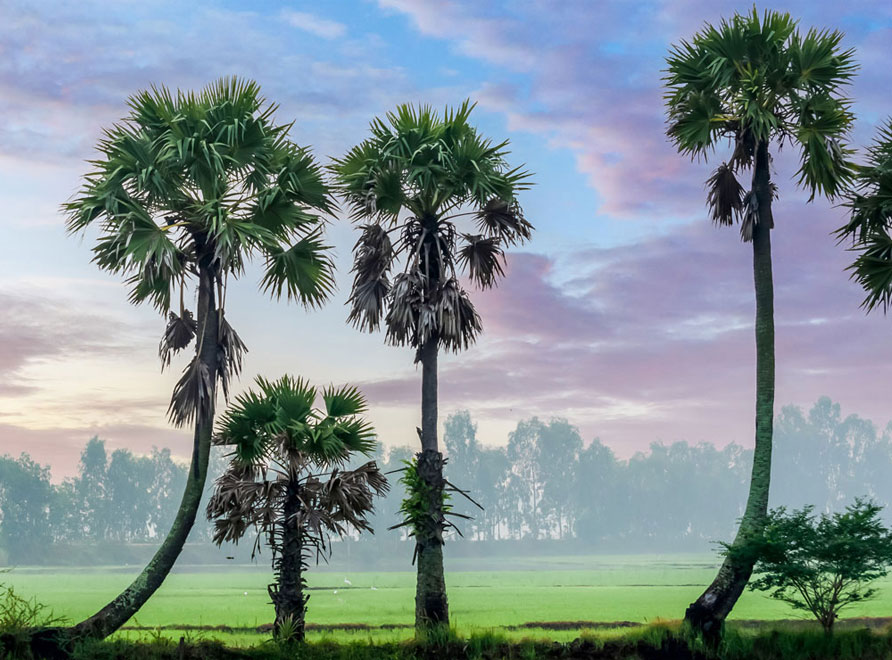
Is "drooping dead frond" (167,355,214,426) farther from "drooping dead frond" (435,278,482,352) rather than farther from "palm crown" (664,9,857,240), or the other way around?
"palm crown" (664,9,857,240)

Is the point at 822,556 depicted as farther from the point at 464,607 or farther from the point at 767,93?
the point at 464,607

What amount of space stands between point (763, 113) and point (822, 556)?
10.1 metres

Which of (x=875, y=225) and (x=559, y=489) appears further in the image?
(x=559, y=489)

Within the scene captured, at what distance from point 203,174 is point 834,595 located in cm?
1663

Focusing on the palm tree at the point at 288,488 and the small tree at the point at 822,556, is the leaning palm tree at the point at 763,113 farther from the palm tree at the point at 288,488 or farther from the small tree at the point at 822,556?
the palm tree at the point at 288,488

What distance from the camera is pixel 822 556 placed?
19.8 m

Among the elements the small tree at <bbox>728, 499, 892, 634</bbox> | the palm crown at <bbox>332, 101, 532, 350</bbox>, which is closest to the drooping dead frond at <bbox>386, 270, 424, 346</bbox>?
the palm crown at <bbox>332, 101, 532, 350</bbox>

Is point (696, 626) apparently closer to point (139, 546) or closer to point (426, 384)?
point (426, 384)

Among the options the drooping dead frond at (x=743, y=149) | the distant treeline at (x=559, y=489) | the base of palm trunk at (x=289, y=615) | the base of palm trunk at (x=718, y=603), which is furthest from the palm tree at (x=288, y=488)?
the distant treeline at (x=559, y=489)

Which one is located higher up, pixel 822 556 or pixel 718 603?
pixel 822 556

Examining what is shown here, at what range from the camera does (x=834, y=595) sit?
20094 mm

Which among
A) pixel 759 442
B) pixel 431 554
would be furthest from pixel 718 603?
pixel 431 554

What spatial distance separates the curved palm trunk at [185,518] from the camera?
19094 mm

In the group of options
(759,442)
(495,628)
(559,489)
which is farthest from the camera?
(559,489)
